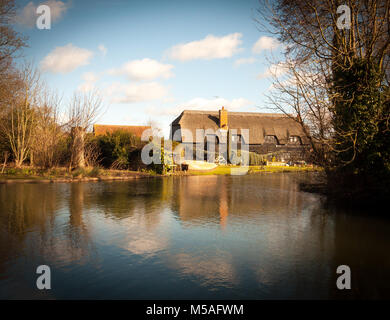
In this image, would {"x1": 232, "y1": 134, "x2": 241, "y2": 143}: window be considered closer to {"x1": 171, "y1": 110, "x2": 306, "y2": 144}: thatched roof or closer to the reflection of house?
the reflection of house

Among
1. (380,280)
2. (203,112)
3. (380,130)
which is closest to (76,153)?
(380,130)

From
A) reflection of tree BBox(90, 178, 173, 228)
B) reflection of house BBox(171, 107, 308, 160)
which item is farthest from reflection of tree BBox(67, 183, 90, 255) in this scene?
reflection of house BBox(171, 107, 308, 160)

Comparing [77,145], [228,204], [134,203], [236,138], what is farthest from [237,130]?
[134,203]

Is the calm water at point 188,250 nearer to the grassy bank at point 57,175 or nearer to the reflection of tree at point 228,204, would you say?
the reflection of tree at point 228,204

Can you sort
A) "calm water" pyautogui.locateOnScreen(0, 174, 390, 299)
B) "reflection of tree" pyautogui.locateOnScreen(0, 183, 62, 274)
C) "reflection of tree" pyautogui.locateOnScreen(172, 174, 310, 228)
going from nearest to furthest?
"calm water" pyautogui.locateOnScreen(0, 174, 390, 299)
"reflection of tree" pyautogui.locateOnScreen(0, 183, 62, 274)
"reflection of tree" pyautogui.locateOnScreen(172, 174, 310, 228)

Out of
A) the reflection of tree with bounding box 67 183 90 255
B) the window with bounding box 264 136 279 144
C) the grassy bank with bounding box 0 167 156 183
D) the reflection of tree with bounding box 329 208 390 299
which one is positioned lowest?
the reflection of tree with bounding box 329 208 390 299

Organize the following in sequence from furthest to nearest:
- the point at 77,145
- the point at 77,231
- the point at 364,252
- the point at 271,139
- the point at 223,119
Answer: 1. the point at 271,139
2. the point at 223,119
3. the point at 77,145
4. the point at 77,231
5. the point at 364,252

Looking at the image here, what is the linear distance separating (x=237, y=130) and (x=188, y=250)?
37242 mm

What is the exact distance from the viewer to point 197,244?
622cm

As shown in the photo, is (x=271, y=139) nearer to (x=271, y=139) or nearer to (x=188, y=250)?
(x=271, y=139)

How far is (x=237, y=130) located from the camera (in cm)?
4216

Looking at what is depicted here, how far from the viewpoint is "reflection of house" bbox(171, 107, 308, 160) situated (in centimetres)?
4159

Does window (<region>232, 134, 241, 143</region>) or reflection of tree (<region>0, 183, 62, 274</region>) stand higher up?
window (<region>232, 134, 241, 143</region>)

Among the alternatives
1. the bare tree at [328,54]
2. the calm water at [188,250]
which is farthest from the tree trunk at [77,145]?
the bare tree at [328,54]
